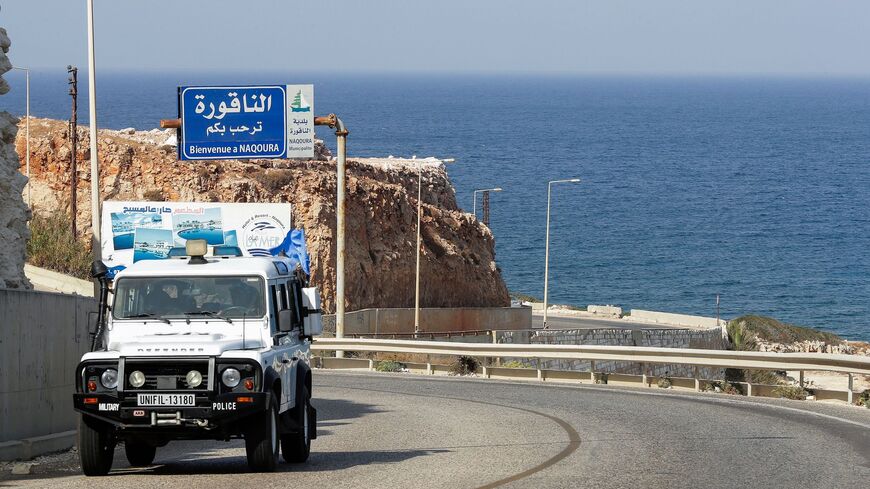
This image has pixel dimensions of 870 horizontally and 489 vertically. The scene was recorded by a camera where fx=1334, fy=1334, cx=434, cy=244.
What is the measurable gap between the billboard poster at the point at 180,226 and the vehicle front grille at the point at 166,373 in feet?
68.0

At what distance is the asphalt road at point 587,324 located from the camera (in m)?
61.8

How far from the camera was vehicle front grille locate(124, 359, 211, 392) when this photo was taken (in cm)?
1232

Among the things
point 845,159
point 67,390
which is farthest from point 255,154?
point 845,159

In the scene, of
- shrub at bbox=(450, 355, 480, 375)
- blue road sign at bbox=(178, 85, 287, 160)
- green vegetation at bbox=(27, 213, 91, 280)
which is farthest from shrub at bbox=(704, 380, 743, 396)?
green vegetation at bbox=(27, 213, 91, 280)

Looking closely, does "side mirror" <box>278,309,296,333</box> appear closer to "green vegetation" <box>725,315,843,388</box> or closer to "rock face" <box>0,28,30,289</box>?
"rock face" <box>0,28,30,289</box>

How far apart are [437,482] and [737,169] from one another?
17158 centimetres

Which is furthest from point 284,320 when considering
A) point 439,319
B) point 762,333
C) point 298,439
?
point 762,333

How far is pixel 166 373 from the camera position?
12.4 meters

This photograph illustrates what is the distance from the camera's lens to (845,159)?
635ft

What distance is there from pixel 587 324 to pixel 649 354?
36981mm

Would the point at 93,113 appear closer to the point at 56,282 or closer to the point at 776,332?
the point at 56,282

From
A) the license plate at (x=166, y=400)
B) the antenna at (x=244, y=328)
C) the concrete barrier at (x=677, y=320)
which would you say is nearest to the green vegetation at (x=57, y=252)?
the antenna at (x=244, y=328)

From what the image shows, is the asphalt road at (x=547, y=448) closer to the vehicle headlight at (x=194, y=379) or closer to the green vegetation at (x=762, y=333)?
the vehicle headlight at (x=194, y=379)

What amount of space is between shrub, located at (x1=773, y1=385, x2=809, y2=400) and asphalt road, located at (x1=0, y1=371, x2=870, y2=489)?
188 centimetres
